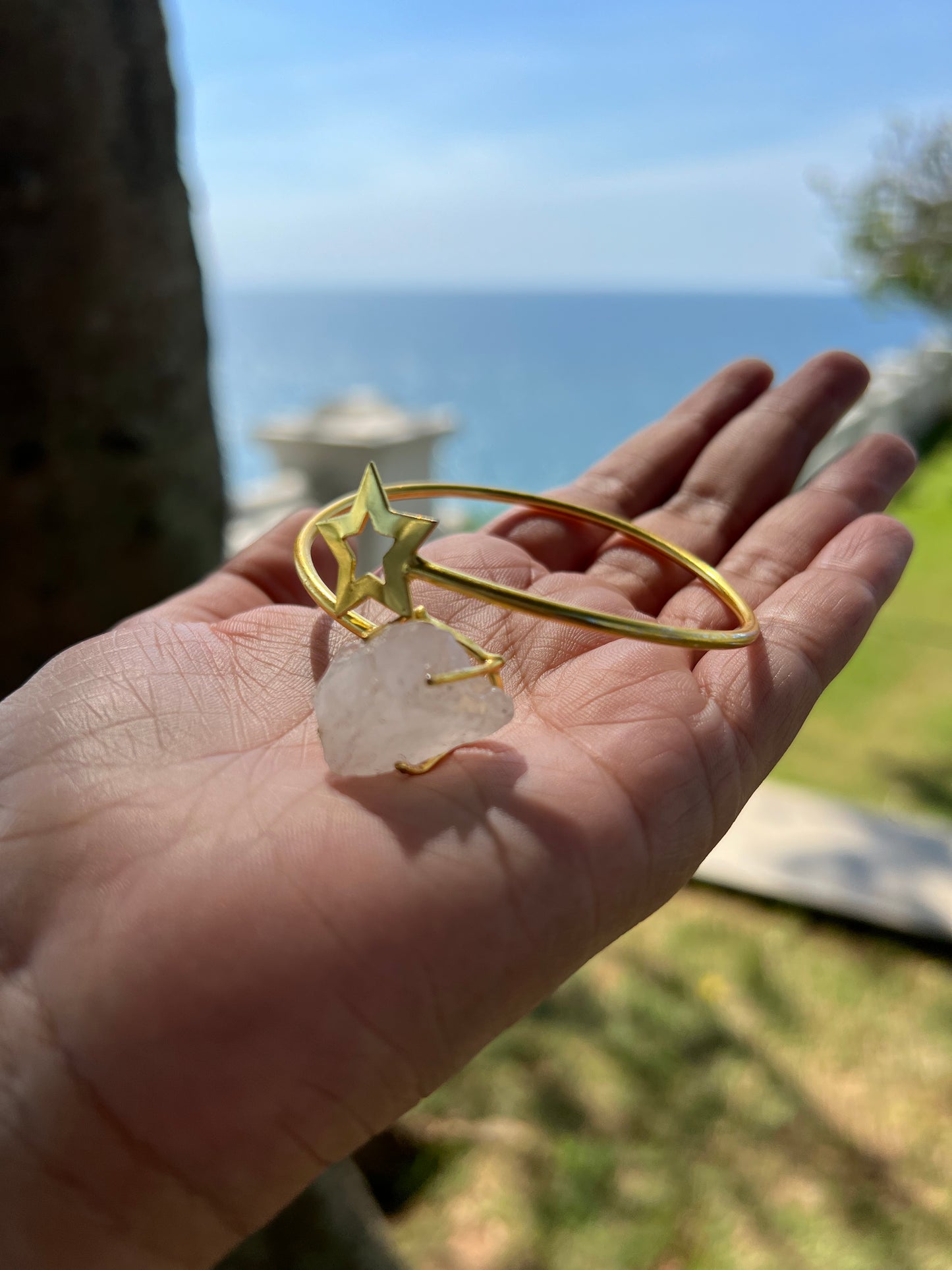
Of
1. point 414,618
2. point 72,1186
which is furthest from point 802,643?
point 72,1186

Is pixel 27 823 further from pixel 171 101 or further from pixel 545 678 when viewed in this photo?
pixel 171 101

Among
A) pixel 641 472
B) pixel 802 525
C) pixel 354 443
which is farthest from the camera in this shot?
pixel 354 443

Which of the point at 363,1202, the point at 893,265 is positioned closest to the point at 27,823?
the point at 363,1202

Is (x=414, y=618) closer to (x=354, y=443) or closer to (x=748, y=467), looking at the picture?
(x=748, y=467)

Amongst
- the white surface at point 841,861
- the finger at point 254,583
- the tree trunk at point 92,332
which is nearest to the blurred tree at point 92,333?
the tree trunk at point 92,332

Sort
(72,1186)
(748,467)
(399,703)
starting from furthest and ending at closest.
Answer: (748,467)
(399,703)
(72,1186)

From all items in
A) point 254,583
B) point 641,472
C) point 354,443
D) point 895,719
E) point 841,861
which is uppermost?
point 641,472

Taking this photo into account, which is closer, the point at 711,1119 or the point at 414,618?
the point at 414,618
